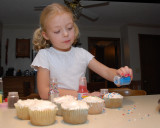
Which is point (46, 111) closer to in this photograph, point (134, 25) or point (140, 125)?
point (140, 125)

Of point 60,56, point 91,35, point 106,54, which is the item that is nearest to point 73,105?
point 60,56

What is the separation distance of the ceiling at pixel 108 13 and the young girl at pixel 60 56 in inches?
105

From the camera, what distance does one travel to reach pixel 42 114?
24.2 inches

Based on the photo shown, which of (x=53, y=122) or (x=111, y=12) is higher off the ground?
(x=111, y=12)

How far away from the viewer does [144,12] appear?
4.47m

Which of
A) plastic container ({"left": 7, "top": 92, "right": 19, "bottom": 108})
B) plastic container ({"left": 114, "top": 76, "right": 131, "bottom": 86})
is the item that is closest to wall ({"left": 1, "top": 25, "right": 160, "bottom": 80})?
plastic container ({"left": 7, "top": 92, "right": 19, "bottom": 108})

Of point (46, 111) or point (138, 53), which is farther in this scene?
point (138, 53)

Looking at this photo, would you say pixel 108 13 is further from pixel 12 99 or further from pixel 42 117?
pixel 42 117

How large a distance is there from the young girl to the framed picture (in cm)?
416

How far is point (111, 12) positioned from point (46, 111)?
13.7ft

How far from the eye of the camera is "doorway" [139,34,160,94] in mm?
5426

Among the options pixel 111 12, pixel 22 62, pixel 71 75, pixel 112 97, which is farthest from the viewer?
pixel 22 62

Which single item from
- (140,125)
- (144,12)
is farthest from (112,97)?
(144,12)

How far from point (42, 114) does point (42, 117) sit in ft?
0.05
